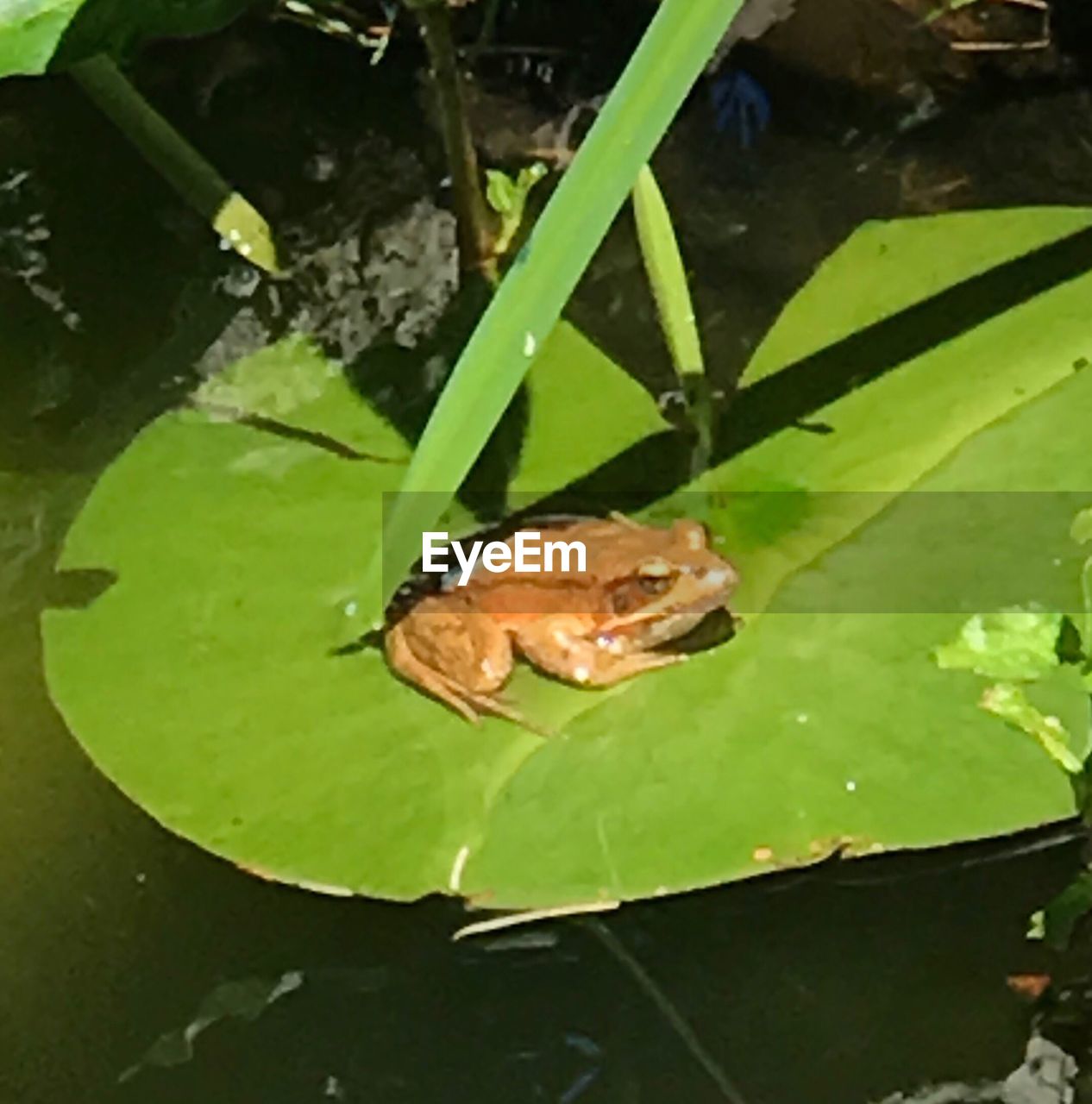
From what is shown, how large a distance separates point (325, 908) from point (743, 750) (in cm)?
26

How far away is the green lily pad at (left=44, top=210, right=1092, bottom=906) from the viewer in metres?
0.97

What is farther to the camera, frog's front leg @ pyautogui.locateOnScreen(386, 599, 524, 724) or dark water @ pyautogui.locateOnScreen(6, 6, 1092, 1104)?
frog's front leg @ pyautogui.locateOnScreen(386, 599, 524, 724)

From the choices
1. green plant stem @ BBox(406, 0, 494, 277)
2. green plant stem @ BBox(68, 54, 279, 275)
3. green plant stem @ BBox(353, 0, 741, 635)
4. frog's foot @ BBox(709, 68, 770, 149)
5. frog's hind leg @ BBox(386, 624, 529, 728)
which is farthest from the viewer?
frog's foot @ BBox(709, 68, 770, 149)

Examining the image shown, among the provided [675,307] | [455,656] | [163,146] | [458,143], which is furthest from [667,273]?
[163,146]

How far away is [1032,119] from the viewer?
1.45 metres

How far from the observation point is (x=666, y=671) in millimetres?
1066

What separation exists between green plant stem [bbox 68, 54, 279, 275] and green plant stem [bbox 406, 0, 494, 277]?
0.61 feet

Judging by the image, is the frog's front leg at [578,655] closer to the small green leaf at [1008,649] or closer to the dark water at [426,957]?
the dark water at [426,957]

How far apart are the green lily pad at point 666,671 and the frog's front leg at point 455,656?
0.6 inches

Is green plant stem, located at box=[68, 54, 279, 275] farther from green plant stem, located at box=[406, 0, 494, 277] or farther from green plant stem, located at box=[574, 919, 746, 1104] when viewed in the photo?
green plant stem, located at box=[574, 919, 746, 1104]

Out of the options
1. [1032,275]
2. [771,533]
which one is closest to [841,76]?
[1032,275]

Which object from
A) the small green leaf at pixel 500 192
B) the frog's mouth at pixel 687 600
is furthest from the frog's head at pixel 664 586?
the small green leaf at pixel 500 192

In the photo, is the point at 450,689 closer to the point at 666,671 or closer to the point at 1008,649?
the point at 666,671

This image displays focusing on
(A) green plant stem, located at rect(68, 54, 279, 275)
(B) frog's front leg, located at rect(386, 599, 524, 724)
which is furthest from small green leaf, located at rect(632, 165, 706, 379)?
(A) green plant stem, located at rect(68, 54, 279, 275)
